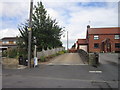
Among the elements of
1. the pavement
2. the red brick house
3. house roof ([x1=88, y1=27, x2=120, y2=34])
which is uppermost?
house roof ([x1=88, y1=27, x2=120, y2=34])

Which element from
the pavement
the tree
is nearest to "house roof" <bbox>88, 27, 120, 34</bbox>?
the tree

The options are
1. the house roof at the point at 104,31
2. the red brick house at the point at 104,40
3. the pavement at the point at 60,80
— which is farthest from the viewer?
the house roof at the point at 104,31

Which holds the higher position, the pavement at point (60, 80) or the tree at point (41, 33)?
the tree at point (41, 33)

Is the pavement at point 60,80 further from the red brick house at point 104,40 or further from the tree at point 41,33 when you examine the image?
the red brick house at point 104,40

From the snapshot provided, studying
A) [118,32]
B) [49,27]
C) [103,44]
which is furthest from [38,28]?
[118,32]

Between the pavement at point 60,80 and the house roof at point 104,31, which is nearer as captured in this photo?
the pavement at point 60,80

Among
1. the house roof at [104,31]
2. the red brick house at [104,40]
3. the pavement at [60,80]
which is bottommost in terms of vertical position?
the pavement at [60,80]

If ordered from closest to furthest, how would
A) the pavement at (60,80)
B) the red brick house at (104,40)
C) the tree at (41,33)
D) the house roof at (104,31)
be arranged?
the pavement at (60,80), the tree at (41,33), the red brick house at (104,40), the house roof at (104,31)

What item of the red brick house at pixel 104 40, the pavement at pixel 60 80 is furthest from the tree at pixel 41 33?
the red brick house at pixel 104 40

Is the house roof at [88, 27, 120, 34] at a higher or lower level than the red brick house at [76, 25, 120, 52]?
higher

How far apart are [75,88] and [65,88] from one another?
43cm

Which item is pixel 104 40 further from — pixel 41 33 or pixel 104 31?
pixel 41 33

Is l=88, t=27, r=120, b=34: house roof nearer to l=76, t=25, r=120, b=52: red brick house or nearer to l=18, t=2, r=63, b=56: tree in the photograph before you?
l=76, t=25, r=120, b=52: red brick house

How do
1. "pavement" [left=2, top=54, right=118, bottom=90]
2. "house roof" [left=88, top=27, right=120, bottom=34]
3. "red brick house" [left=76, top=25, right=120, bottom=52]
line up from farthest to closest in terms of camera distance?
"house roof" [left=88, top=27, right=120, bottom=34] < "red brick house" [left=76, top=25, right=120, bottom=52] < "pavement" [left=2, top=54, right=118, bottom=90]
